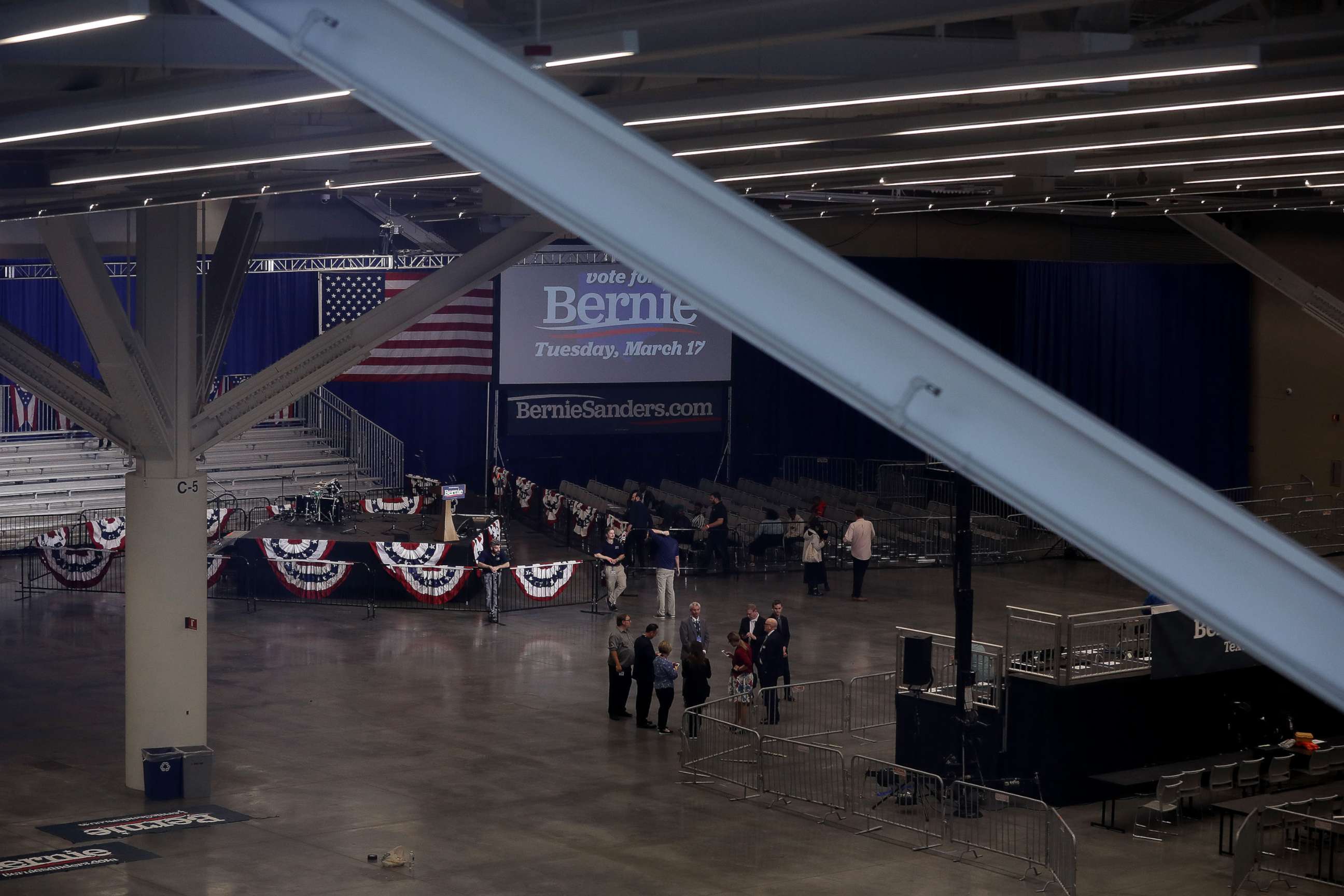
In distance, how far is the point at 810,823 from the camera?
56.7 feet

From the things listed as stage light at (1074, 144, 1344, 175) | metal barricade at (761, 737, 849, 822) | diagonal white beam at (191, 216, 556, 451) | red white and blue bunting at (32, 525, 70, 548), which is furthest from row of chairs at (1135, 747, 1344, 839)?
red white and blue bunting at (32, 525, 70, 548)

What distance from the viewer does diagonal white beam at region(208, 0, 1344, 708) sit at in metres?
3.33

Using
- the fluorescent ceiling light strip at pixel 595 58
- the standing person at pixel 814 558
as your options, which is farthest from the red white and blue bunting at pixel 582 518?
the fluorescent ceiling light strip at pixel 595 58

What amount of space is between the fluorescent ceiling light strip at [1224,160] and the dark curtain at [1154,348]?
84.1 feet

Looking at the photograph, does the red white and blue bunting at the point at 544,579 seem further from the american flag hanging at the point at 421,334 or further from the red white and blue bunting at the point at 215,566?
the american flag hanging at the point at 421,334

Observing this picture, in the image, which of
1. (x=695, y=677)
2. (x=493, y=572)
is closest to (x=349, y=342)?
(x=695, y=677)

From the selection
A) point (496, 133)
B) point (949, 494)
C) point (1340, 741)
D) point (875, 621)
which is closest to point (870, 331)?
point (496, 133)

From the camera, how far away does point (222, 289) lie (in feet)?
60.5

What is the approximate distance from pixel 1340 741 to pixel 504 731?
989 cm

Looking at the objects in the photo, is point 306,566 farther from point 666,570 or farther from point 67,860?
point 67,860

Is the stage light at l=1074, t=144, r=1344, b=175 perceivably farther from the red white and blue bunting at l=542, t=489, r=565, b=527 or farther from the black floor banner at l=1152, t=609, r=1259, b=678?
the red white and blue bunting at l=542, t=489, r=565, b=527

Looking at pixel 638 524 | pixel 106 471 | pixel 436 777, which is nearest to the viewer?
pixel 436 777

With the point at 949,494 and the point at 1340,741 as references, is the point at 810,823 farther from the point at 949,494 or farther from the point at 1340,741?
the point at 949,494

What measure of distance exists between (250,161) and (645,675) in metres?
9.72
